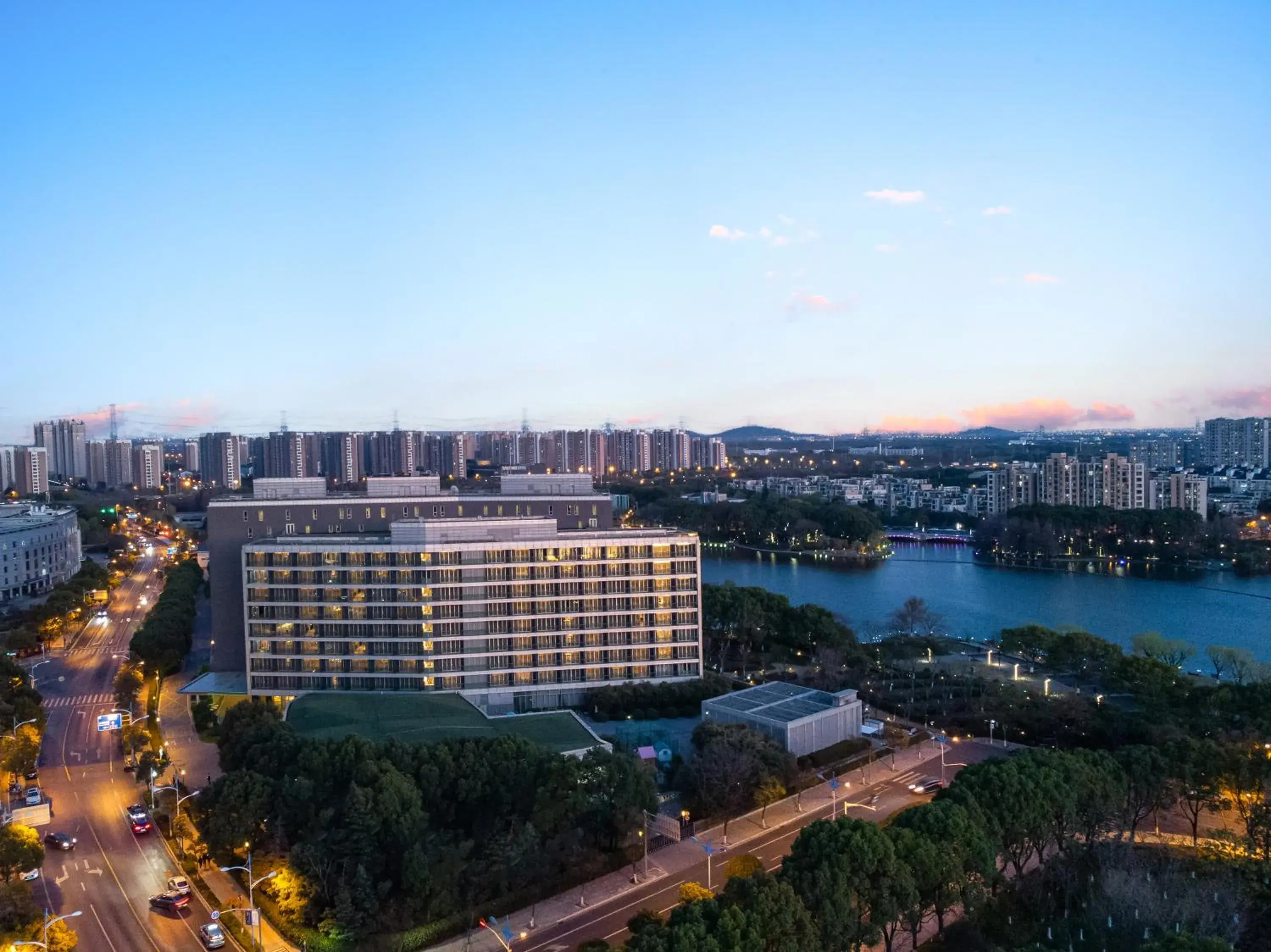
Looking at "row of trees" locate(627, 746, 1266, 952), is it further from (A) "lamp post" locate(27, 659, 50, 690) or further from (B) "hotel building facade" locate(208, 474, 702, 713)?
(A) "lamp post" locate(27, 659, 50, 690)

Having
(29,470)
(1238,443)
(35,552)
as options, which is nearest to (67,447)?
(29,470)

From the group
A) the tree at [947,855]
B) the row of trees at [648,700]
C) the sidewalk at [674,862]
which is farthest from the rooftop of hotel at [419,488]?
the tree at [947,855]

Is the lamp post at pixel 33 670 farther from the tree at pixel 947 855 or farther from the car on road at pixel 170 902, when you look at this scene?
the tree at pixel 947 855

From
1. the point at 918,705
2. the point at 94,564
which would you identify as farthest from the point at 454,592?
the point at 94,564

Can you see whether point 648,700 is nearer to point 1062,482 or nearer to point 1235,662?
point 1235,662

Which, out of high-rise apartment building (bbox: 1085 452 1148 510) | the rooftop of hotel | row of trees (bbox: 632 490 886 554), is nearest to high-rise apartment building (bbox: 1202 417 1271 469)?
high-rise apartment building (bbox: 1085 452 1148 510)

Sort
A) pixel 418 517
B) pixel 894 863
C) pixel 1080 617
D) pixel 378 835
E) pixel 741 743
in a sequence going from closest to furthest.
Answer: pixel 894 863 → pixel 378 835 → pixel 741 743 → pixel 418 517 → pixel 1080 617

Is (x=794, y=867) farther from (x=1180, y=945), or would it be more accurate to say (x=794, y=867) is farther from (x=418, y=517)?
(x=418, y=517)
